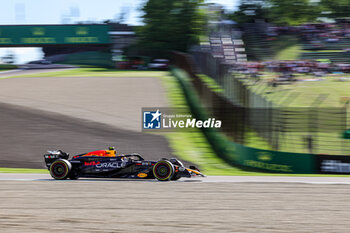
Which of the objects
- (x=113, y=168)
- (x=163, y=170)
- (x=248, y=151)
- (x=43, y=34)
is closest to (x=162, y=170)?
(x=163, y=170)

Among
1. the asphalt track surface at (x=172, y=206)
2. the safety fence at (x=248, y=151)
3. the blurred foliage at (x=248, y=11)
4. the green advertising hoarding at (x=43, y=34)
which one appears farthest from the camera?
the blurred foliage at (x=248, y=11)

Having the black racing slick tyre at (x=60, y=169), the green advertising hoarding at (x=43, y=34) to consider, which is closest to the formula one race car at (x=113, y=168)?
the black racing slick tyre at (x=60, y=169)

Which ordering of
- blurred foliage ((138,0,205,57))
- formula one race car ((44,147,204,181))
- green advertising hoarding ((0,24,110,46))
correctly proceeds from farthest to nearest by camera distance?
green advertising hoarding ((0,24,110,46)), blurred foliage ((138,0,205,57)), formula one race car ((44,147,204,181))

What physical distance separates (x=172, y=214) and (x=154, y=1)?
43.7m

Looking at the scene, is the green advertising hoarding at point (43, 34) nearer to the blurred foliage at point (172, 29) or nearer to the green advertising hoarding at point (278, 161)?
the blurred foliage at point (172, 29)

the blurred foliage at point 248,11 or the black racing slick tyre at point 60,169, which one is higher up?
the blurred foliage at point 248,11

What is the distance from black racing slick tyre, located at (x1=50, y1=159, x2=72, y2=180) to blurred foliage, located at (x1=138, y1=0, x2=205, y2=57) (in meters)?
34.3

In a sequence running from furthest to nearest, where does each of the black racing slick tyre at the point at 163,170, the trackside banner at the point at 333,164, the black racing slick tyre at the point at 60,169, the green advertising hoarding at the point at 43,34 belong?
the green advertising hoarding at the point at 43,34 < the trackside banner at the point at 333,164 < the black racing slick tyre at the point at 60,169 < the black racing slick tyre at the point at 163,170

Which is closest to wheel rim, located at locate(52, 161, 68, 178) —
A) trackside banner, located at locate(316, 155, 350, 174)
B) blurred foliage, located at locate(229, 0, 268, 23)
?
trackside banner, located at locate(316, 155, 350, 174)

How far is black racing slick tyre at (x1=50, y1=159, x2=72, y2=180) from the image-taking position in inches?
421

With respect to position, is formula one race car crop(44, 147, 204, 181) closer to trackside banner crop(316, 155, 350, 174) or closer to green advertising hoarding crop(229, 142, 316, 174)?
green advertising hoarding crop(229, 142, 316, 174)

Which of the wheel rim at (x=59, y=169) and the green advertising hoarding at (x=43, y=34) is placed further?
the green advertising hoarding at (x=43, y=34)

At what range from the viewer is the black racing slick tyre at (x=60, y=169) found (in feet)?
35.1

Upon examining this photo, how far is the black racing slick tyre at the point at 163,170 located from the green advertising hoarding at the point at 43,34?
3823 cm
